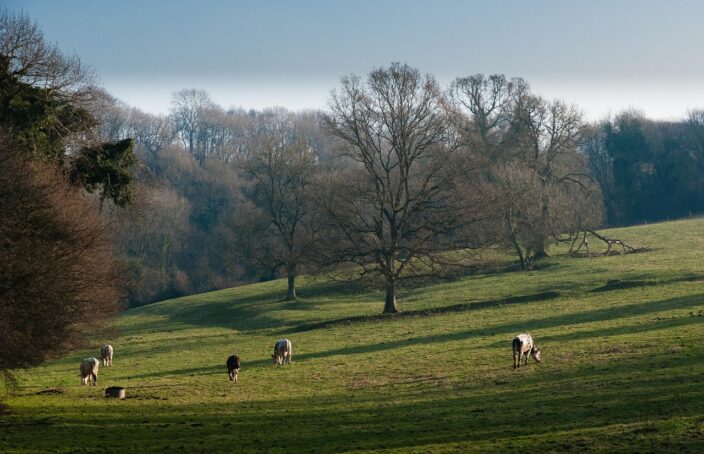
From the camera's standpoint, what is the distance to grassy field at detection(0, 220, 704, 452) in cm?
1900

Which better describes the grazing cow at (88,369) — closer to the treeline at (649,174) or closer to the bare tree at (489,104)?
the bare tree at (489,104)

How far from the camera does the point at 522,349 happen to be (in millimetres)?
31094

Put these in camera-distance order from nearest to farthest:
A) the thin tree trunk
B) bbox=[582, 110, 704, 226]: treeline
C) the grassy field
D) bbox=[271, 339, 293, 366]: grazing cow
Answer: the grassy field
bbox=[271, 339, 293, 366]: grazing cow
the thin tree trunk
bbox=[582, 110, 704, 226]: treeline

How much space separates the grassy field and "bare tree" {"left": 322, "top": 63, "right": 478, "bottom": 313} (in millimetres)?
4227

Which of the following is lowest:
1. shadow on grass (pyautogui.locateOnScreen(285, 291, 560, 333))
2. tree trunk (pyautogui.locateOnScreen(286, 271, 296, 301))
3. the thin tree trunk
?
shadow on grass (pyautogui.locateOnScreen(285, 291, 560, 333))

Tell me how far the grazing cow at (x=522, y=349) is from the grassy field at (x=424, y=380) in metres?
0.41

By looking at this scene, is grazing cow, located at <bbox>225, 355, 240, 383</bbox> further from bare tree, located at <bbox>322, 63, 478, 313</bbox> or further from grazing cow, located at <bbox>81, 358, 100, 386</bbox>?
bare tree, located at <bbox>322, 63, 478, 313</bbox>

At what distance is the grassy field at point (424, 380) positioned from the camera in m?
19.0

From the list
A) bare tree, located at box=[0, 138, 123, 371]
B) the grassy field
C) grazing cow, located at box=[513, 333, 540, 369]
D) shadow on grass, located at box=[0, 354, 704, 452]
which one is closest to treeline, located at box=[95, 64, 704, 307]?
the grassy field

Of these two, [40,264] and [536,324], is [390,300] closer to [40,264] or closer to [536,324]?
[536,324]

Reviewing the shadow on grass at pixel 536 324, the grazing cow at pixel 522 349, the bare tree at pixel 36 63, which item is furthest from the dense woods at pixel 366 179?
the grazing cow at pixel 522 349

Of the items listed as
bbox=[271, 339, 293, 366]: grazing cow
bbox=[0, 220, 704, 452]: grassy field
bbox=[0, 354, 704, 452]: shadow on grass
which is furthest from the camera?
bbox=[271, 339, 293, 366]: grazing cow

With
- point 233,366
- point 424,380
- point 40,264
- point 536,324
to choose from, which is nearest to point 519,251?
point 536,324

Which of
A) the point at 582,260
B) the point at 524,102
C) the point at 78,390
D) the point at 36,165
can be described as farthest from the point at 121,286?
the point at 524,102
